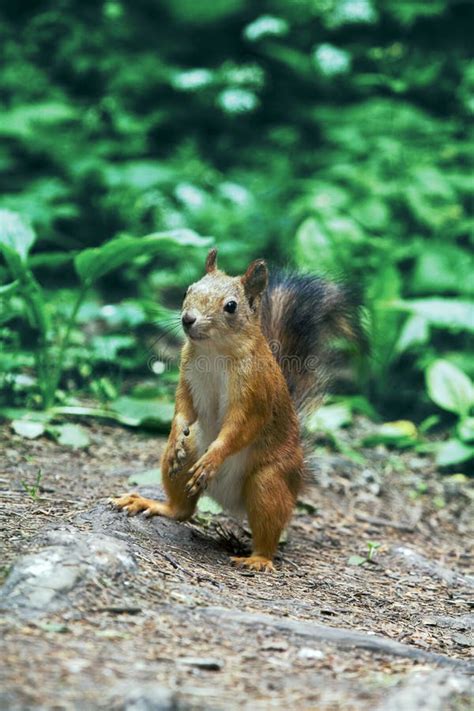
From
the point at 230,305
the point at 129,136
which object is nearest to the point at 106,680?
the point at 230,305

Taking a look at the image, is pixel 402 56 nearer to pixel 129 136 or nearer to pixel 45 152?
pixel 129 136

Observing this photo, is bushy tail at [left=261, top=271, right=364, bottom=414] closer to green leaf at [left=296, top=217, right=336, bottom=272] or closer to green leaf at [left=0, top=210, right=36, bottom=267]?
green leaf at [left=0, top=210, right=36, bottom=267]

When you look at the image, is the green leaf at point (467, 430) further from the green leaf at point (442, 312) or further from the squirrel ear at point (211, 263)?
the squirrel ear at point (211, 263)

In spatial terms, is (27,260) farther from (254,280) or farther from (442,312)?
(442,312)

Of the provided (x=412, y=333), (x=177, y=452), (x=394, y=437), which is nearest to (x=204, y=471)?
(x=177, y=452)

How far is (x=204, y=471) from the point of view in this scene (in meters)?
3.48

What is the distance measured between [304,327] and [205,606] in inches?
69.2

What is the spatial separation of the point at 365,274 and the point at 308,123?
110 inches

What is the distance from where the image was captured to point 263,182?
29.3ft

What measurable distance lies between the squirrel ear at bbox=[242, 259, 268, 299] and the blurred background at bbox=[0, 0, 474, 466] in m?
1.17

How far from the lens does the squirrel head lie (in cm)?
344

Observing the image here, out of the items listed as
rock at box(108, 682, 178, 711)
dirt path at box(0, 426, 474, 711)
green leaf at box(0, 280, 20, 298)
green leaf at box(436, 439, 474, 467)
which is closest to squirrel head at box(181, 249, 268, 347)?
dirt path at box(0, 426, 474, 711)

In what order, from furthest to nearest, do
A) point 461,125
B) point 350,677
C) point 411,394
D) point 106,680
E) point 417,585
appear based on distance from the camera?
point 461,125 < point 411,394 < point 417,585 < point 350,677 < point 106,680

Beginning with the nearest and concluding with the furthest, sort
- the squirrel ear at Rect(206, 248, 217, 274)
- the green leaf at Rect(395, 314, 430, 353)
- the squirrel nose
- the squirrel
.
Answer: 1. the squirrel nose
2. the squirrel
3. the squirrel ear at Rect(206, 248, 217, 274)
4. the green leaf at Rect(395, 314, 430, 353)
